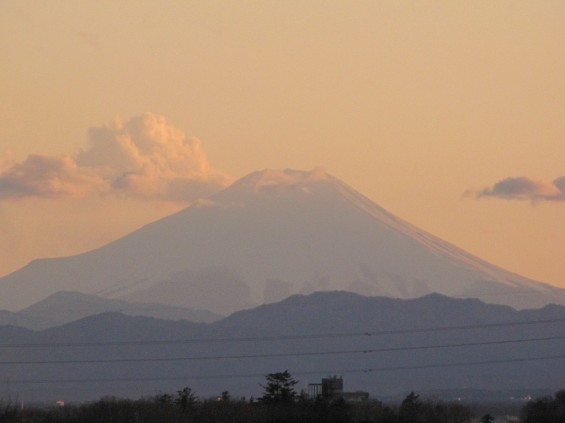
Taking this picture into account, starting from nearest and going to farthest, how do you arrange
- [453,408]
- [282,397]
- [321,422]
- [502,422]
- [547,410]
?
1. [321,422]
2. [282,397]
3. [453,408]
4. [547,410]
5. [502,422]

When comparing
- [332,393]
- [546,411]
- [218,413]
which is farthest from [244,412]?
[546,411]

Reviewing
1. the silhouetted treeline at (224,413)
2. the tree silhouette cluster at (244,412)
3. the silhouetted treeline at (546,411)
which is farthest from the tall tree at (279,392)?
the silhouetted treeline at (546,411)

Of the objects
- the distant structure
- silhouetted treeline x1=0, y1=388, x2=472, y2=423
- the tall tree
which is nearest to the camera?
silhouetted treeline x1=0, y1=388, x2=472, y2=423

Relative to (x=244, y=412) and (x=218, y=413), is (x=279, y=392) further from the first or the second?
(x=218, y=413)

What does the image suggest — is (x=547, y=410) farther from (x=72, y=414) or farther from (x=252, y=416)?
(x=72, y=414)

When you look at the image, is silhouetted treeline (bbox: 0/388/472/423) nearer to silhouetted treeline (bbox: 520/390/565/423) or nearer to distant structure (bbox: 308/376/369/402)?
distant structure (bbox: 308/376/369/402)

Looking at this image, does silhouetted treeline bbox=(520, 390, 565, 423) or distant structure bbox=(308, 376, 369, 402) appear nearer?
distant structure bbox=(308, 376, 369, 402)

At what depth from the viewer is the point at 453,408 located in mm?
108938

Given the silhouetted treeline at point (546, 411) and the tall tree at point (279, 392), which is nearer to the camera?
the tall tree at point (279, 392)

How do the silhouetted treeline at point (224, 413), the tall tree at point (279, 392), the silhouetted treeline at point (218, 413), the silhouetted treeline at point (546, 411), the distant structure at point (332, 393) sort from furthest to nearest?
the silhouetted treeline at point (546, 411) < the distant structure at point (332, 393) < the tall tree at point (279, 392) < the silhouetted treeline at point (218, 413) < the silhouetted treeline at point (224, 413)

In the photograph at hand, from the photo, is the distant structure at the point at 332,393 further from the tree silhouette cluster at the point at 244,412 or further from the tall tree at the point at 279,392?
the tall tree at the point at 279,392

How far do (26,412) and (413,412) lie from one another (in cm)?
2577

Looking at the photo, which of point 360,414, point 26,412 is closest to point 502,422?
point 360,414

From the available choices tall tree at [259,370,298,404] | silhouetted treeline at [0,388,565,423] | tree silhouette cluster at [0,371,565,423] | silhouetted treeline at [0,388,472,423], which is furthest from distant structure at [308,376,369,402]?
tall tree at [259,370,298,404]
